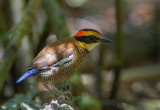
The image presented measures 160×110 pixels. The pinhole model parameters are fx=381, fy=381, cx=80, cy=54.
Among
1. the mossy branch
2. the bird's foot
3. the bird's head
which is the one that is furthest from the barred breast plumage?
the mossy branch

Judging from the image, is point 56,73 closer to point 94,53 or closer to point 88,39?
point 88,39

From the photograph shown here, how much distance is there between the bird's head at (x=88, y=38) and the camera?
486cm

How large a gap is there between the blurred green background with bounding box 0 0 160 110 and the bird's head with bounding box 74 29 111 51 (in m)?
0.50

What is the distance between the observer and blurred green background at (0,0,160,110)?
5344mm

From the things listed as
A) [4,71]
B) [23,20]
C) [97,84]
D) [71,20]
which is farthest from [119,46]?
[71,20]

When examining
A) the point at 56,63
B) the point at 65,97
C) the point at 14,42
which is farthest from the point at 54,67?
the point at 14,42

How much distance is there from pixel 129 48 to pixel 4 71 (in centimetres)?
499

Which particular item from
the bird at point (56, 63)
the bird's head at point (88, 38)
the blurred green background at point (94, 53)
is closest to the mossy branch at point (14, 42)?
the blurred green background at point (94, 53)

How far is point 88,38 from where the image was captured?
4902 mm

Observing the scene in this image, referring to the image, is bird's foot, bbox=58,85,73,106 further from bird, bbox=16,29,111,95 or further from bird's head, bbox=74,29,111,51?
bird's head, bbox=74,29,111,51

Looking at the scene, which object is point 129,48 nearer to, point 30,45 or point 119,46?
point 119,46

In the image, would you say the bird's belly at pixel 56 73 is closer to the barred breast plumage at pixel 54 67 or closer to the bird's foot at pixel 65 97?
the barred breast plumage at pixel 54 67

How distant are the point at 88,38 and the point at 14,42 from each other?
99 centimetres

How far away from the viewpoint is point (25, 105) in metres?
4.44
